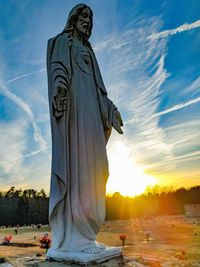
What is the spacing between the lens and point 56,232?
157 inches

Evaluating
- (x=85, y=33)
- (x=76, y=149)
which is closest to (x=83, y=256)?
(x=76, y=149)

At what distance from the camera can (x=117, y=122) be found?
16.2 ft

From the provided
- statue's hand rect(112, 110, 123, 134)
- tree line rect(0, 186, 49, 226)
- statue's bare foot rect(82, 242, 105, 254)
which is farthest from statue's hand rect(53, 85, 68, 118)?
tree line rect(0, 186, 49, 226)

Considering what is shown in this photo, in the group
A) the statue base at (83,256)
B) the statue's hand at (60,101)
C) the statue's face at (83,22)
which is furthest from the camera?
the statue's face at (83,22)

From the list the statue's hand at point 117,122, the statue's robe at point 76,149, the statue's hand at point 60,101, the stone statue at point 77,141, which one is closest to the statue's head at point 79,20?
the stone statue at point 77,141

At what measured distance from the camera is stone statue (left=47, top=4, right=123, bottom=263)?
391cm

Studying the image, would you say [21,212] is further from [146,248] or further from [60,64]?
[60,64]

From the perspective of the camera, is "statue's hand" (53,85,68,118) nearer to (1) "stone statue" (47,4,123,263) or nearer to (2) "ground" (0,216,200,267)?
(1) "stone statue" (47,4,123,263)

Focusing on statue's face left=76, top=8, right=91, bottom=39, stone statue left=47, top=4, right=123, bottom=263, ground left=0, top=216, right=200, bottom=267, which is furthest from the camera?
statue's face left=76, top=8, right=91, bottom=39

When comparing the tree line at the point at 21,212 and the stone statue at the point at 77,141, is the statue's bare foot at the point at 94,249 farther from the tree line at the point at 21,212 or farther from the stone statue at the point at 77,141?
the tree line at the point at 21,212

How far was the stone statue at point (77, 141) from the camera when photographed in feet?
12.8

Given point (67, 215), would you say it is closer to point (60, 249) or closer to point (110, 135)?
point (60, 249)

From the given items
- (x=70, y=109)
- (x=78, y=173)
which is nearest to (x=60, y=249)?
(x=78, y=173)

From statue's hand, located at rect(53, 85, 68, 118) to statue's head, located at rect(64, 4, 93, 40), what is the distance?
1.25 metres
